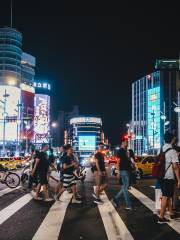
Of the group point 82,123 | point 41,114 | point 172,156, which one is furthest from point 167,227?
point 82,123

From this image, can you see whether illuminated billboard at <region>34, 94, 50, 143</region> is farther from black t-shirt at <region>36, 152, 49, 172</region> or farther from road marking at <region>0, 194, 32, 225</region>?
black t-shirt at <region>36, 152, 49, 172</region>

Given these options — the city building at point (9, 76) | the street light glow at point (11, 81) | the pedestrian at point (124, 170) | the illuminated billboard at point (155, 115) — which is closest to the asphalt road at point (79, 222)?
the pedestrian at point (124, 170)

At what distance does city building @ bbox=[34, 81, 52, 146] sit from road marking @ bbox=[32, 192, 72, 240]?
382 ft

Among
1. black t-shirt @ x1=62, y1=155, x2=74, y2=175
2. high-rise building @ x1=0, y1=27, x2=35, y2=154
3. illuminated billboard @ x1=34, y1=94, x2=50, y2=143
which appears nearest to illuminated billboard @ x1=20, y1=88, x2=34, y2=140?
high-rise building @ x1=0, y1=27, x2=35, y2=154

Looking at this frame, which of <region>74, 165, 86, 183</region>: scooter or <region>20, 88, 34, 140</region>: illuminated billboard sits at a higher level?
<region>20, 88, 34, 140</region>: illuminated billboard

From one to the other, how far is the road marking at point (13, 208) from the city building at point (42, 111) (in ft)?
375

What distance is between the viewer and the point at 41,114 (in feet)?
462

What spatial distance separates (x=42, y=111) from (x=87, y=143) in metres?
25.0

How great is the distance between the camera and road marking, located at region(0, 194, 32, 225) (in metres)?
10.2

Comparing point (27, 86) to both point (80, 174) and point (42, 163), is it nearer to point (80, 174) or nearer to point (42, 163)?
point (80, 174)

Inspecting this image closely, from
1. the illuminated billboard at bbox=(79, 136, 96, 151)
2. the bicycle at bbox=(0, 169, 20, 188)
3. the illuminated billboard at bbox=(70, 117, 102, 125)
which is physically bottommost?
the bicycle at bbox=(0, 169, 20, 188)

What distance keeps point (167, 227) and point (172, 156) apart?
59.1 inches

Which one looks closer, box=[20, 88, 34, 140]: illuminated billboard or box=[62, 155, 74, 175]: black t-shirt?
box=[62, 155, 74, 175]: black t-shirt

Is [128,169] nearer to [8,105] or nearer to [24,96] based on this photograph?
[8,105]
